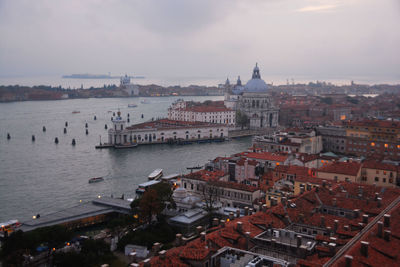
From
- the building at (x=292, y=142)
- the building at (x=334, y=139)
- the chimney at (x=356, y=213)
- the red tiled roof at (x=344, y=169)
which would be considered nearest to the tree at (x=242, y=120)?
the building at (x=334, y=139)

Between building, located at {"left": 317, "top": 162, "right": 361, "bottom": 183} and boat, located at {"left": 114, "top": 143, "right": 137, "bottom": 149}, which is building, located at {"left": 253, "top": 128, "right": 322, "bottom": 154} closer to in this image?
building, located at {"left": 317, "top": 162, "right": 361, "bottom": 183}

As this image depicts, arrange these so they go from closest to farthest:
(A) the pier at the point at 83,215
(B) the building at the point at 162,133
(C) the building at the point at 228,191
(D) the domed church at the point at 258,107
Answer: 1. (A) the pier at the point at 83,215
2. (C) the building at the point at 228,191
3. (B) the building at the point at 162,133
4. (D) the domed church at the point at 258,107

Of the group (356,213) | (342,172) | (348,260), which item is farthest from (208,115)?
(348,260)

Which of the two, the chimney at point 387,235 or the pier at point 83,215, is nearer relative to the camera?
the chimney at point 387,235

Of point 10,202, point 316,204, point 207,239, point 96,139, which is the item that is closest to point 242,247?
point 207,239

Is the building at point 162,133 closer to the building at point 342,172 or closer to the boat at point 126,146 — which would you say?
the boat at point 126,146

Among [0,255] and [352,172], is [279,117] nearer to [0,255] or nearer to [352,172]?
[352,172]

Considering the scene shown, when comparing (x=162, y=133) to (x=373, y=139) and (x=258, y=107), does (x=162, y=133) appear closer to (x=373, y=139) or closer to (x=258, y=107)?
(x=258, y=107)

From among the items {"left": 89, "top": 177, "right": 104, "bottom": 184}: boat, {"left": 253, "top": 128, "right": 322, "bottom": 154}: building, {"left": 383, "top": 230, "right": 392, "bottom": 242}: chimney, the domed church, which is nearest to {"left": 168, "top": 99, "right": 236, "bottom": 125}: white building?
the domed church
